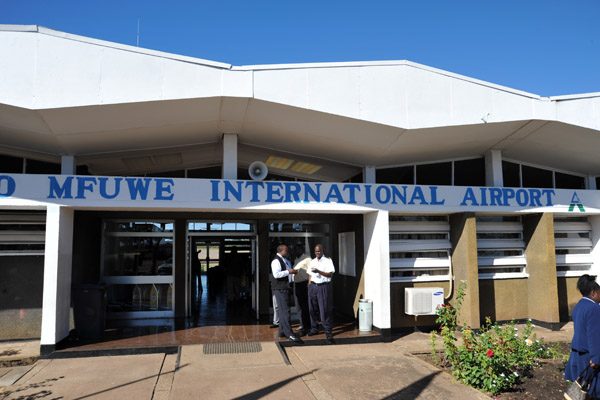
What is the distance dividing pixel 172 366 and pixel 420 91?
6.07m

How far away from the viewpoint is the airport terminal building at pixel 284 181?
7.17 m

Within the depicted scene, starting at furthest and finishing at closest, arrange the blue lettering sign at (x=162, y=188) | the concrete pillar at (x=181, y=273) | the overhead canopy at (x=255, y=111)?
the concrete pillar at (x=181, y=273), the blue lettering sign at (x=162, y=188), the overhead canopy at (x=255, y=111)

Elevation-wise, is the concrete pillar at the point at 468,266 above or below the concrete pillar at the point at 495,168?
below

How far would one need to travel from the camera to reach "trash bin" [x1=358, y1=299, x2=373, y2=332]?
8.80 metres

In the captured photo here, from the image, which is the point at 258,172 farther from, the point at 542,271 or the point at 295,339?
the point at 542,271

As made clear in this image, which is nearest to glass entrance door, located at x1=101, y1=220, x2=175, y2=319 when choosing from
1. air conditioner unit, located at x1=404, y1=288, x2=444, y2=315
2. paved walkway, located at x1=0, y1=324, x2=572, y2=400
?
paved walkway, located at x1=0, y1=324, x2=572, y2=400

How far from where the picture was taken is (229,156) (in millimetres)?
8656

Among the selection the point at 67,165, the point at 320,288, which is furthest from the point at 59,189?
the point at 320,288

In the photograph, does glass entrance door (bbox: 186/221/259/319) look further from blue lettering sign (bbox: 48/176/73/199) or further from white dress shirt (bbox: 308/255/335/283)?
blue lettering sign (bbox: 48/176/73/199)

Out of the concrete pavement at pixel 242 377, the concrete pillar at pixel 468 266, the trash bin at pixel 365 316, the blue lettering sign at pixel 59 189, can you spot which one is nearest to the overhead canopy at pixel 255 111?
the blue lettering sign at pixel 59 189

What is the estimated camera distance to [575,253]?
10711 mm

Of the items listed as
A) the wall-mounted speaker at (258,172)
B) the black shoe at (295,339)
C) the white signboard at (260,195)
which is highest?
the wall-mounted speaker at (258,172)

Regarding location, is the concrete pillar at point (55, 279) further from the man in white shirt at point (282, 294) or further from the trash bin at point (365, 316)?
the trash bin at point (365, 316)

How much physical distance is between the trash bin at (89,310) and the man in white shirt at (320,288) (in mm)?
3764
